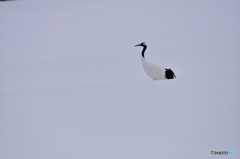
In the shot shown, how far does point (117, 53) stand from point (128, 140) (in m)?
2.35

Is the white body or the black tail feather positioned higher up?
the white body

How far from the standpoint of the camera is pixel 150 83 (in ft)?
12.2

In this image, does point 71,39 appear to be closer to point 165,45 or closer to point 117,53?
point 117,53

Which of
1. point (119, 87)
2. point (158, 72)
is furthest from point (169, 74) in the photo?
point (119, 87)

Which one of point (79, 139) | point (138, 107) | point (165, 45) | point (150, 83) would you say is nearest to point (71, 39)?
point (165, 45)

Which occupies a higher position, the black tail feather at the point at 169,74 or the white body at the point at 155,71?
the white body at the point at 155,71

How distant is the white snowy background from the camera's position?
2562 millimetres

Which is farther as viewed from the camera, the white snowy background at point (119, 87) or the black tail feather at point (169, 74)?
the black tail feather at point (169, 74)

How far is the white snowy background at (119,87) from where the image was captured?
8.41 feet

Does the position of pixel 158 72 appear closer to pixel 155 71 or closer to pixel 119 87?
pixel 155 71

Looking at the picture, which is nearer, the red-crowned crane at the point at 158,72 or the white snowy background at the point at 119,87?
the white snowy background at the point at 119,87

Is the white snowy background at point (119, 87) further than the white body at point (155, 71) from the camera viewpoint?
No

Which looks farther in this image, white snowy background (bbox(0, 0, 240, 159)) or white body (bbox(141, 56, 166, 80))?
white body (bbox(141, 56, 166, 80))

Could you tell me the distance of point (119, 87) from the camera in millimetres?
3654
